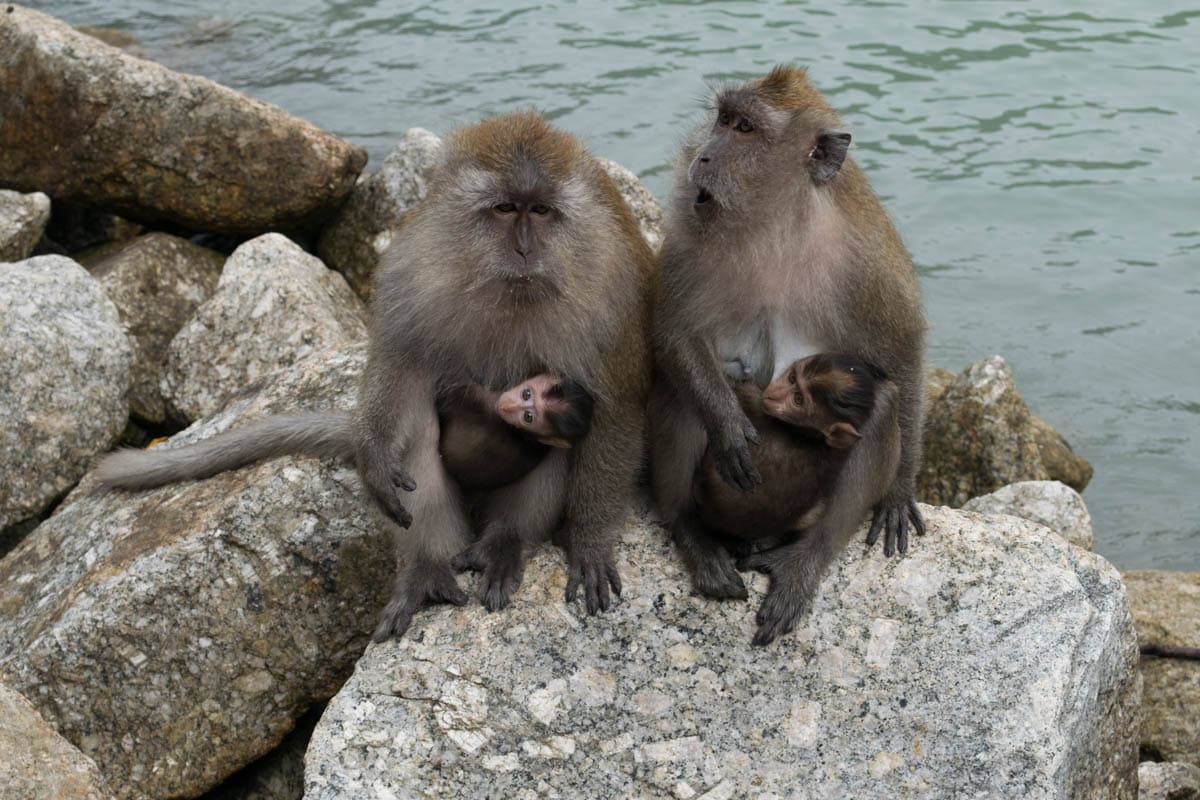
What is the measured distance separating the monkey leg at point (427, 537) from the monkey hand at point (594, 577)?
40 centimetres

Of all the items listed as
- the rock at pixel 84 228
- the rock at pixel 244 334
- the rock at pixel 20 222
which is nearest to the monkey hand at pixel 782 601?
the rock at pixel 244 334

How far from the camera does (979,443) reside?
7.49 m

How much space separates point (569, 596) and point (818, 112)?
1.89 metres

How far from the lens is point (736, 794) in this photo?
13.6ft

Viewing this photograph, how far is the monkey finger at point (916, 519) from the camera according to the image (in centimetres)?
484

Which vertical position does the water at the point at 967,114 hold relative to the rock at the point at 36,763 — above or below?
below

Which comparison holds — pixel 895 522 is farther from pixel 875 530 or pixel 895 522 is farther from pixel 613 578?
pixel 613 578

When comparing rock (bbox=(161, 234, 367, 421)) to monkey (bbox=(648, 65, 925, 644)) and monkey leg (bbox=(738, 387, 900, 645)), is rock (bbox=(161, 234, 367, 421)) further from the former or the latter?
monkey leg (bbox=(738, 387, 900, 645))

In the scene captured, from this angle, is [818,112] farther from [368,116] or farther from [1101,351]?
[368,116]

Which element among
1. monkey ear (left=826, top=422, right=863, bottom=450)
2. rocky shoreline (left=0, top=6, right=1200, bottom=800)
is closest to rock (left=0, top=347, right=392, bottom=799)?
rocky shoreline (left=0, top=6, right=1200, bottom=800)

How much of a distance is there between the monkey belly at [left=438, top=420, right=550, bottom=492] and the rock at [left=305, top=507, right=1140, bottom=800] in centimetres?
49

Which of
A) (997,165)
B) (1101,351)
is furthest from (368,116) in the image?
(1101,351)

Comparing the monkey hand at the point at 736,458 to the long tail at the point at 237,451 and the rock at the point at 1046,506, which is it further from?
the rock at the point at 1046,506

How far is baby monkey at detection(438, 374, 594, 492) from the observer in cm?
473
